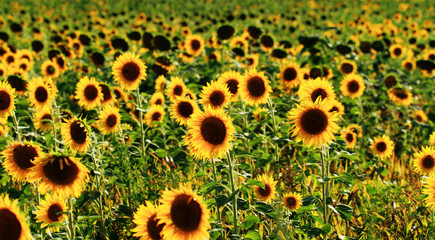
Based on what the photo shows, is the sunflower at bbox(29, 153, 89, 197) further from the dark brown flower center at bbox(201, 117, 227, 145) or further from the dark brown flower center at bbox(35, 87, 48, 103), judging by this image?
the dark brown flower center at bbox(35, 87, 48, 103)

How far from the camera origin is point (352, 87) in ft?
17.0

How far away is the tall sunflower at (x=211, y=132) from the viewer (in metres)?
2.56

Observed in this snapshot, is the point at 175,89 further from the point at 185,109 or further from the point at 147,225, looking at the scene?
the point at 147,225

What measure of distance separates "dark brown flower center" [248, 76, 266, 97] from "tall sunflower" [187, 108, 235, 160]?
105 cm

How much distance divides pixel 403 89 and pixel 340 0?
63.2 ft

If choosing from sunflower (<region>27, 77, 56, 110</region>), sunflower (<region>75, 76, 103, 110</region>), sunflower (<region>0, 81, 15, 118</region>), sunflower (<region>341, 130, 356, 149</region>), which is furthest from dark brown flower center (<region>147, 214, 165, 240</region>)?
sunflower (<region>341, 130, 356, 149</region>)

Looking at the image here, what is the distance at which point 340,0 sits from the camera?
2273 cm

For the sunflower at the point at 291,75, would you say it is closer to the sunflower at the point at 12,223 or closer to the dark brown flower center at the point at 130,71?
the dark brown flower center at the point at 130,71

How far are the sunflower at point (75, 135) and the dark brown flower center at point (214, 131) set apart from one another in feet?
3.52

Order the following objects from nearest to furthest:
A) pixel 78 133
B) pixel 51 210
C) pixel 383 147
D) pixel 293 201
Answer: pixel 51 210
pixel 78 133
pixel 293 201
pixel 383 147

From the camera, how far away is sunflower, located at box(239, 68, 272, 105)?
355 cm

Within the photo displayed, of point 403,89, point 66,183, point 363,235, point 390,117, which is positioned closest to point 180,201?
point 66,183

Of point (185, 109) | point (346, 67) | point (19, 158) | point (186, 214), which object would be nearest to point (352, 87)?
point (346, 67)

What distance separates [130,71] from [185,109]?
33.7 inches
